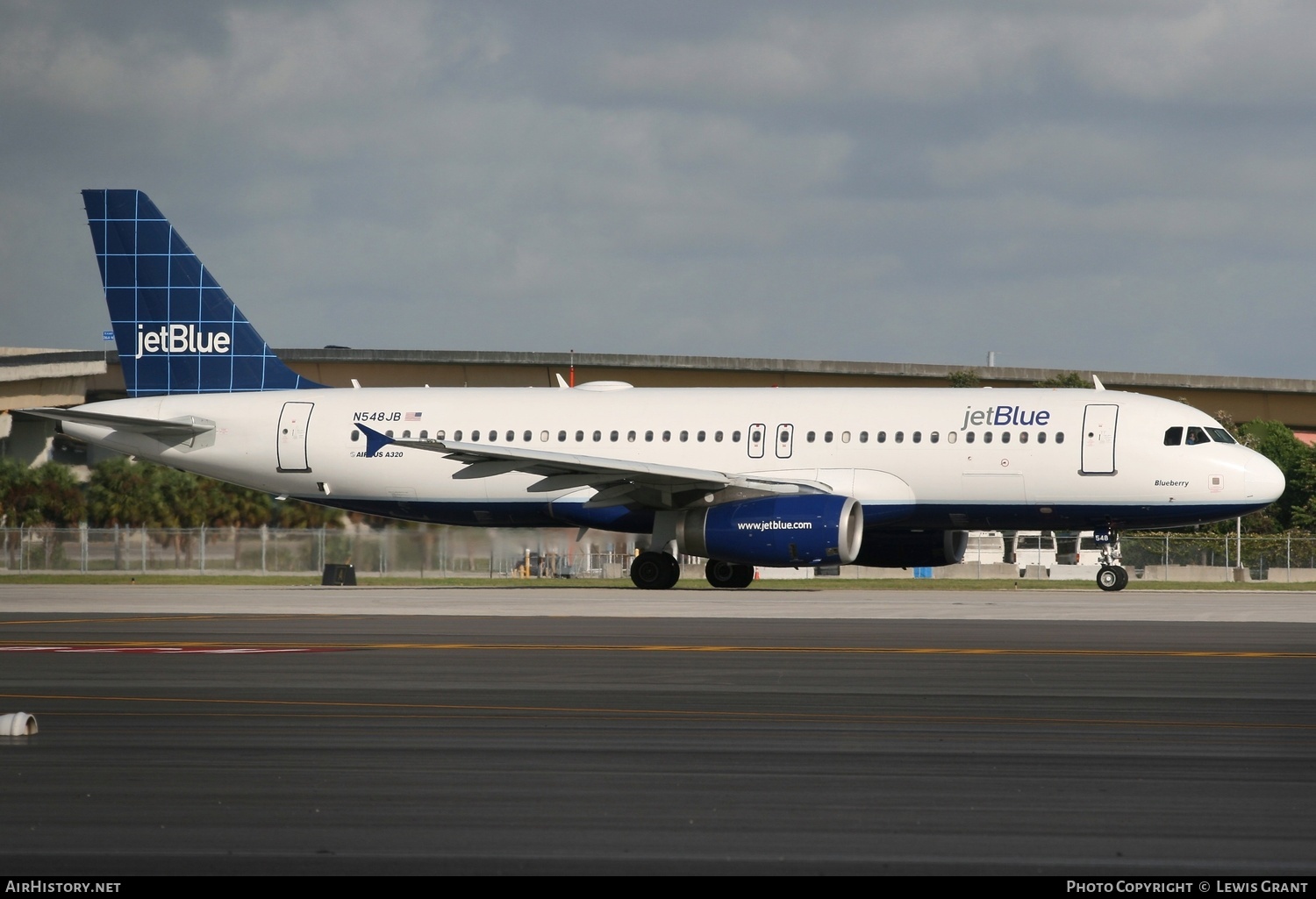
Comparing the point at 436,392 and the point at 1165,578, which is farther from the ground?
the point at 436,392

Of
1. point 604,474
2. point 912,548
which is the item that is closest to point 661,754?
point 604,474

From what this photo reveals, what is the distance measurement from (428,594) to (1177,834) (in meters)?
22.2

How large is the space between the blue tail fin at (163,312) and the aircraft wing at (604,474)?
18.0 ft

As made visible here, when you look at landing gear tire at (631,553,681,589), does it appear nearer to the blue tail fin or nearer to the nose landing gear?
the nose landing gear

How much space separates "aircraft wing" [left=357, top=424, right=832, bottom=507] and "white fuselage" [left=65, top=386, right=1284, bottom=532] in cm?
57

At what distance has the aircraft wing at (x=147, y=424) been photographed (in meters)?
31.2

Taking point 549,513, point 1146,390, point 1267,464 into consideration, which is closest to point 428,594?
point 549,513

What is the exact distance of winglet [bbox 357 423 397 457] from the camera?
29344 mm

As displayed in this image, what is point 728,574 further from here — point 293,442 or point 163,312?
point 163,312

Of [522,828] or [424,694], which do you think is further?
[424,694]

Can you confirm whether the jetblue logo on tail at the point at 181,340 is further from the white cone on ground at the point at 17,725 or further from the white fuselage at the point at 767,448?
the white cone on ground at the point at 17,725

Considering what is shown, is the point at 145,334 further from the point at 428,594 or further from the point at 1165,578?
the point at 1165,578

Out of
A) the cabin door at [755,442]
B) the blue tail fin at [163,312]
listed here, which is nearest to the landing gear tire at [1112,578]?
the cabin door at [755,442]
